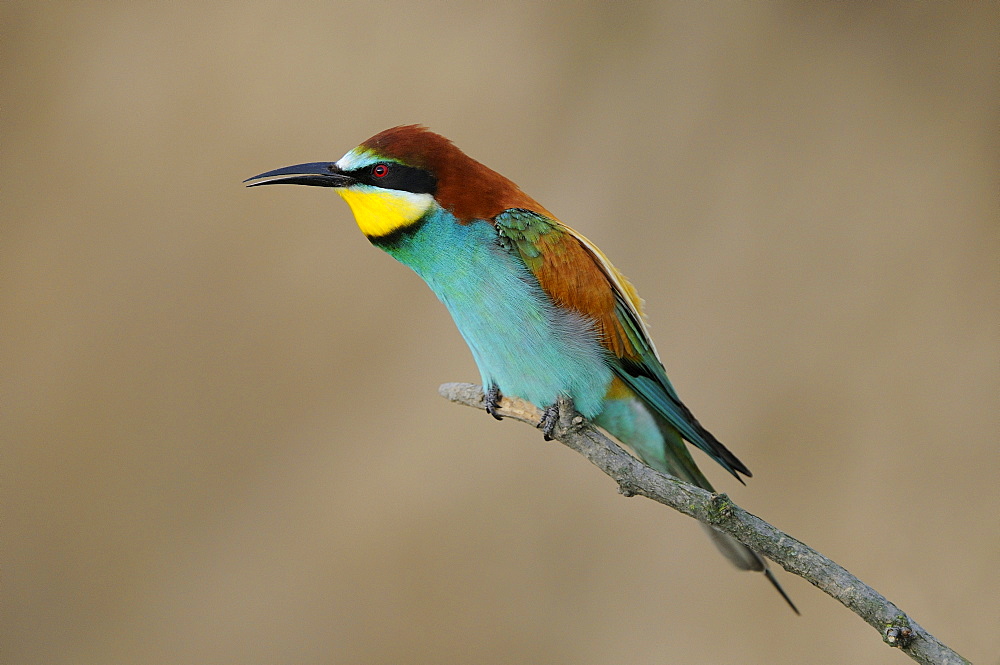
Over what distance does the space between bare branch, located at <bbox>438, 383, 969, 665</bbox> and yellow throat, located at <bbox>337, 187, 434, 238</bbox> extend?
507mm

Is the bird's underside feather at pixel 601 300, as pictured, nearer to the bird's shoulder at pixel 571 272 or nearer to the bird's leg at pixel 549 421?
the bird's shoulder at pixel 571 272

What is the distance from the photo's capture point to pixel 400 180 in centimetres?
133

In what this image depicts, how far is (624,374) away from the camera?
1470 millimetres

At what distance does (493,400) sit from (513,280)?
0.27 m

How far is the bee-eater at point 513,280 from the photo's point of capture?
1.33m

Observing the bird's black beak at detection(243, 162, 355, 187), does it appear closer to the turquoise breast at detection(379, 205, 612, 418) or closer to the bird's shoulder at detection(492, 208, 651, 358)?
the turquoise breast at detection(379, 205, 612, 418)

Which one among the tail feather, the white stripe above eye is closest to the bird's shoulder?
the tail feather

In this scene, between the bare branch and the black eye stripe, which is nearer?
the bare branch

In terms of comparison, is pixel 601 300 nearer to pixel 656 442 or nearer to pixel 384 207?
pixel 656 442

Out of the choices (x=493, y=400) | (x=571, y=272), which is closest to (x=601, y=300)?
(x=571, y=272)

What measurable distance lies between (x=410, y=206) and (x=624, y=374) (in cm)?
50

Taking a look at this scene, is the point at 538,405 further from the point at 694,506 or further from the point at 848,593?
the point at 848,593

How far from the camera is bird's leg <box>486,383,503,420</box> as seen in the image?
1.52m

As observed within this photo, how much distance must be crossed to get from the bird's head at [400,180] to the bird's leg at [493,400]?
1.19 ft
